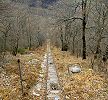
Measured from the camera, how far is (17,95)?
16500 mm

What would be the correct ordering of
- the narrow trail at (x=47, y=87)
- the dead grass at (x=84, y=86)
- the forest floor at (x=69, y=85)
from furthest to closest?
the narrow trail at (x=47, y=87) < the dead grass at (x=84, y=86) < the forest floor at (x=69, y=85)

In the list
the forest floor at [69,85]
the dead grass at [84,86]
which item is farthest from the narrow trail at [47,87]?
the dead grass at [84,86]

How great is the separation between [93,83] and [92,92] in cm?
210

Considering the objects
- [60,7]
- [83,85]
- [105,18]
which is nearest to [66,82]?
[83,85]

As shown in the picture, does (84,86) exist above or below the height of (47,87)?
above

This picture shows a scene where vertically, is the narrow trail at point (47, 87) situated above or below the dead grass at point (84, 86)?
below

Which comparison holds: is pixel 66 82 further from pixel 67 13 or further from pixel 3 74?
pixel 67 13

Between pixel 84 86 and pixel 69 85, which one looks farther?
pixel 69 85

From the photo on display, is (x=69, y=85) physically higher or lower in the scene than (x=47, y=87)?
higher

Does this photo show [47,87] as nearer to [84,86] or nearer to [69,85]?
[69,85]

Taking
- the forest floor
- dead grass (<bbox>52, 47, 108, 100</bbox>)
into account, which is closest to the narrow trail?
the forest floor

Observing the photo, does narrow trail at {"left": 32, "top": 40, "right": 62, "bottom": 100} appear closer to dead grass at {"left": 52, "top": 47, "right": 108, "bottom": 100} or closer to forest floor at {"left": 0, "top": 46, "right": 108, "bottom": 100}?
forest floor at {"left": 0, "top": 46, "right": 108, "bottom": 100}

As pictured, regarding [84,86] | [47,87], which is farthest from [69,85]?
[47,87]

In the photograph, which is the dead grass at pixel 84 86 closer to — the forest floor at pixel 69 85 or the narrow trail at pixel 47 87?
the forest floor at pixel 69 85
